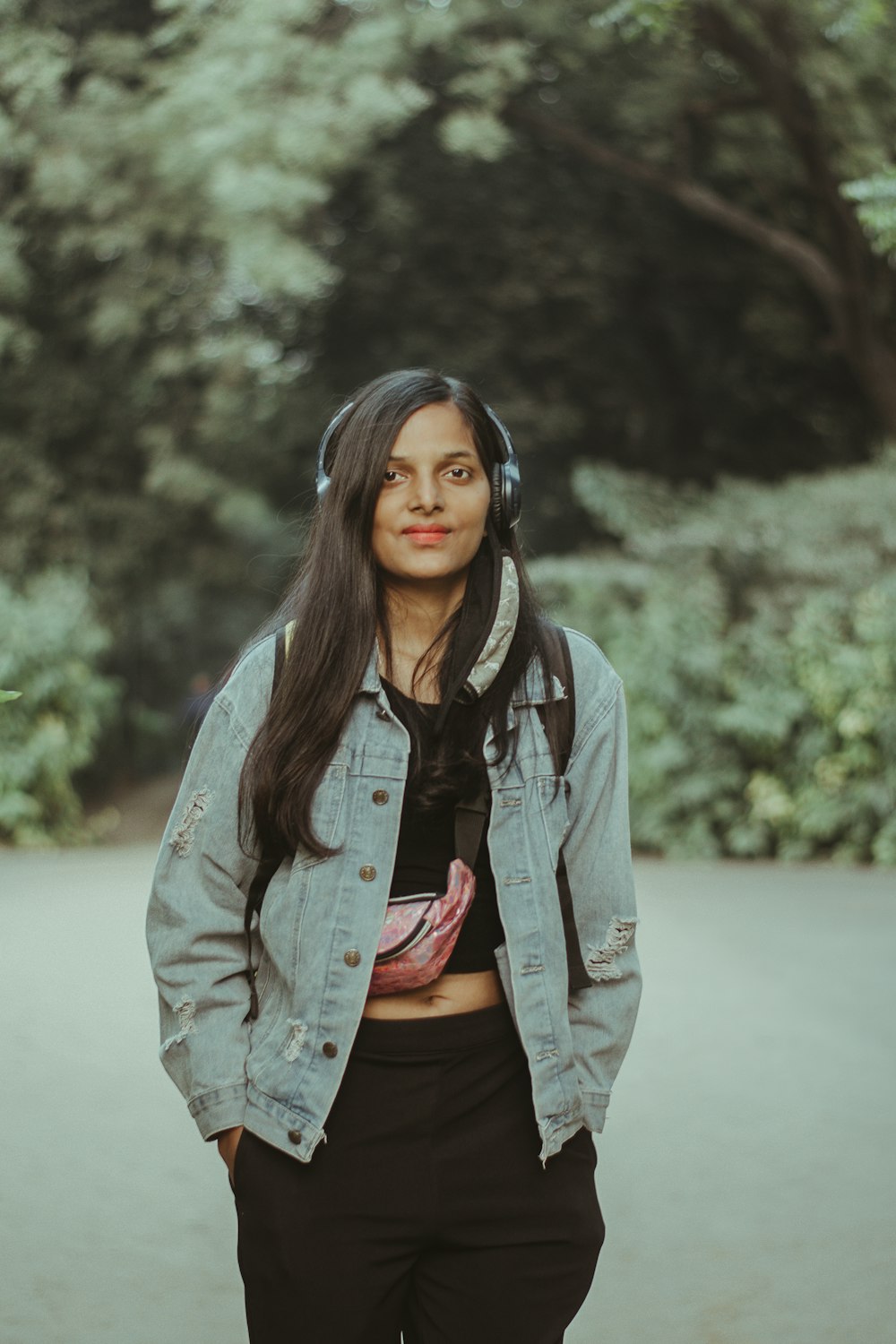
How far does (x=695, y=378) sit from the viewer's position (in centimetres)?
1742

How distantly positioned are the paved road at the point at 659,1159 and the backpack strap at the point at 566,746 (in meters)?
1.97

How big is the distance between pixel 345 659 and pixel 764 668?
10.2 m

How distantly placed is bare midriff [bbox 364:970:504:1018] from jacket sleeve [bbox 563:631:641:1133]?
0.47ft

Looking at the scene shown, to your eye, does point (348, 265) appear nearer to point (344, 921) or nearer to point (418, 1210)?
point (344, 921)

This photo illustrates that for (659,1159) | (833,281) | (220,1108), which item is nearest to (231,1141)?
(220,1108)

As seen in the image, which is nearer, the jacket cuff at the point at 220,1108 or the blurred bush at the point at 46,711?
the jacket cuff at the point at 220,1108

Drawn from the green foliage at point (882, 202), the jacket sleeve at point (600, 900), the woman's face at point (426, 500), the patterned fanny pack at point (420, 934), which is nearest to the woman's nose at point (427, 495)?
the woman's face at point (426, 500)

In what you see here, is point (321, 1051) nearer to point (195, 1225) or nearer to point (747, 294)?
point (195, 1225)

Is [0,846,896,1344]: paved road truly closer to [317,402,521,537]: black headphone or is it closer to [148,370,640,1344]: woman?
[148,370,640,1344]: woman

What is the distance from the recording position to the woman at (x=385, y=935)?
1.96 m

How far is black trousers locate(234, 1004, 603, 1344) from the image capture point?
1.95 meters

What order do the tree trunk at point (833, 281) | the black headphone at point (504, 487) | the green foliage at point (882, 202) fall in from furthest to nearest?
the tree trunk at point (833, 281) → the green foliage at point (882, 202) → the black headphone at point (504, 487)

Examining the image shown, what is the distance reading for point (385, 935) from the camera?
1.98 m

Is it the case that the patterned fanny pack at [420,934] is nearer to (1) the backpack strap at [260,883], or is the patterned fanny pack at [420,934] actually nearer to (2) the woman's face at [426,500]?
(1) the backpack strap at [260,883]
